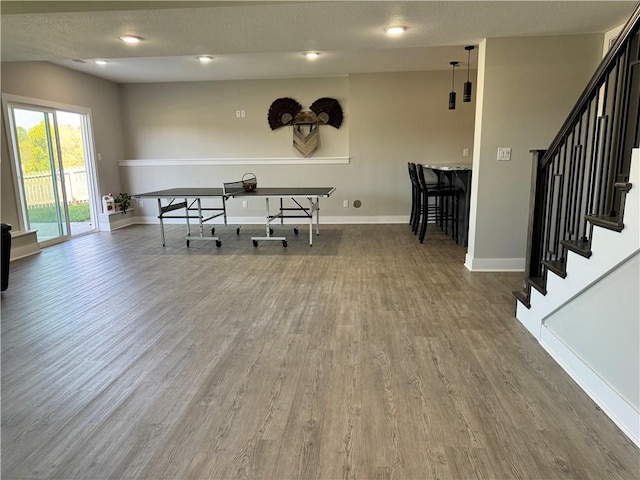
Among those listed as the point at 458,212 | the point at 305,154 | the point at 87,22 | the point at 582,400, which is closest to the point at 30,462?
the point at 582,400

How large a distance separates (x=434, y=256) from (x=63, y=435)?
3.90 m

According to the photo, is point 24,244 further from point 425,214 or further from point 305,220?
point 425,214

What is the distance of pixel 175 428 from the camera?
179 cm

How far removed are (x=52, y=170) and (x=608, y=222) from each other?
6.66 meters

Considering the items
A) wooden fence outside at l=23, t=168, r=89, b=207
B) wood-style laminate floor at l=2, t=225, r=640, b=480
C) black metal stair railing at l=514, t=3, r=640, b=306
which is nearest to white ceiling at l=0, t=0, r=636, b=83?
black metal stair railing at l=514, t=3, r=640, b=306

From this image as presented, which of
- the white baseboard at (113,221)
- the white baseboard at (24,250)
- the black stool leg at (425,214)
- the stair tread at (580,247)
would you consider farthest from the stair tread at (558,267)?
the white baseboard at (113,221)

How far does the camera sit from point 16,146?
16.8 feet

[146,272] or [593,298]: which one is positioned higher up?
[593,298]

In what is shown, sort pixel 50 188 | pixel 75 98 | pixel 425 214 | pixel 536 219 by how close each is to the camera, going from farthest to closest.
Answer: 1. pixel 75 98
2. pixel 50 188
3. pixel 425 214
4. pixel 536 219

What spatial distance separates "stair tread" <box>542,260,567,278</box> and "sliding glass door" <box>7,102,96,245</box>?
5862mm

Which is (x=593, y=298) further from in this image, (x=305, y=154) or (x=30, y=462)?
(x=305, y=154)

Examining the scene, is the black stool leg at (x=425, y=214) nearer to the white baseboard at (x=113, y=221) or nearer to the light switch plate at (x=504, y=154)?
the light switch plate at (x=504, y=154)

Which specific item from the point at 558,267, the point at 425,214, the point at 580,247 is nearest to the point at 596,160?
the point at 580,247

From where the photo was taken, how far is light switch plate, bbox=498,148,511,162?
3822mm
